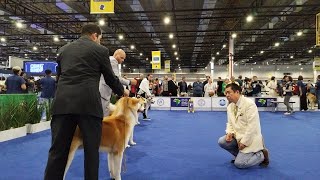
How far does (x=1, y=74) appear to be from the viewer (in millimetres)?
23844

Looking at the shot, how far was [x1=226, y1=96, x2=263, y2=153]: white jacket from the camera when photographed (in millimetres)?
4625

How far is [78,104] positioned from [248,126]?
294 centimetres

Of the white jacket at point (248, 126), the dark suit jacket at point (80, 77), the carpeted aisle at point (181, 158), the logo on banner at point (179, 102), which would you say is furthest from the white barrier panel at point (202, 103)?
the dark suit jacket at point (80, 77)

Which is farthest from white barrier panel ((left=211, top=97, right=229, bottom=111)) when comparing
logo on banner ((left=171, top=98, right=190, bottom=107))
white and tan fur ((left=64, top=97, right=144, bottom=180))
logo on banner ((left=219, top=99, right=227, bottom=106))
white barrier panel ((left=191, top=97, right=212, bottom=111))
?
white and tan fur ((left=64, top=97, right=144, bottom=180))

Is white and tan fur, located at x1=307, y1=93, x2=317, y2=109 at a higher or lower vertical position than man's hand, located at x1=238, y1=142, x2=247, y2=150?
higher

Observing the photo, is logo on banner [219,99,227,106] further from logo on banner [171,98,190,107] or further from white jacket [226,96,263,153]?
white jacket [226,96,263,153]

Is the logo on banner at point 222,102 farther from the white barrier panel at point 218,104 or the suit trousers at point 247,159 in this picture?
the suit trousers at point 247,159

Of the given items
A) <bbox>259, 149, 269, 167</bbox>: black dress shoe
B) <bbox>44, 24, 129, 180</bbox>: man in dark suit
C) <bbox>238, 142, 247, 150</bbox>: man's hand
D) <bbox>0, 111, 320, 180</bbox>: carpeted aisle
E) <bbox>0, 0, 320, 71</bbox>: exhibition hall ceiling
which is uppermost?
<bbox>0, 0, 320, 71</bbox>: exhibition hall ceiling

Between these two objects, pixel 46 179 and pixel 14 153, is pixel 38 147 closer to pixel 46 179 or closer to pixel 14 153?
pixel 14 153

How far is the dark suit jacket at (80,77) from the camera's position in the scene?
256 cm

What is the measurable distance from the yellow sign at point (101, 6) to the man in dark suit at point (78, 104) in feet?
26.2

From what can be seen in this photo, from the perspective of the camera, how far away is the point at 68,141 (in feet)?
8.80

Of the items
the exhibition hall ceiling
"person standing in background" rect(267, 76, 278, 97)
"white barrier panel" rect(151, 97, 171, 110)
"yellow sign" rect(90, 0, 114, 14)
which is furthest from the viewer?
"white barrier panel" rect(151, 97, 171, 110)

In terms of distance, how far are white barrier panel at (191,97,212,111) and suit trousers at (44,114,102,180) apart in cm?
1461
